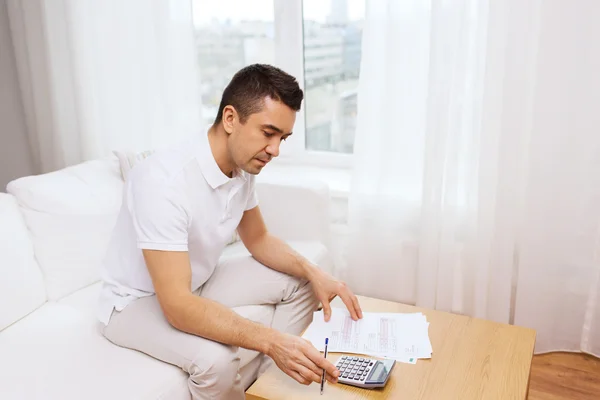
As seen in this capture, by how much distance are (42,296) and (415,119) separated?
4.62 feet

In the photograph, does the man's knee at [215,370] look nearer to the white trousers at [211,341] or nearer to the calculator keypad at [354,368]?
the white trousers at [211,341]

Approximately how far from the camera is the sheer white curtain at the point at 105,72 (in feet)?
8.51

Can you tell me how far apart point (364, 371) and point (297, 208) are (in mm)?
1008

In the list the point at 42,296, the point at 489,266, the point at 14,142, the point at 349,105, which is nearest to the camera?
the point at 42,296

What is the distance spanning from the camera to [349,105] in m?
2.50

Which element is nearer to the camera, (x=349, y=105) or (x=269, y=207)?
(x=269, y=207)

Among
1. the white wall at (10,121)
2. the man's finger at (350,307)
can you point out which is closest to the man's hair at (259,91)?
the man's finger at (350,307)

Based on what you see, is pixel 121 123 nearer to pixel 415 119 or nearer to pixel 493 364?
pixel 415 119

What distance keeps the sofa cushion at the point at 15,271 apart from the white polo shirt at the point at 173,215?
0.92 ft

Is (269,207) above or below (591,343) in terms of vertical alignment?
above

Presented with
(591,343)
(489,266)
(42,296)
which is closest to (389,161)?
(489,266)

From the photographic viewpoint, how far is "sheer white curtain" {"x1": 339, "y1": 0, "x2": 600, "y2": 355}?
1.90 m

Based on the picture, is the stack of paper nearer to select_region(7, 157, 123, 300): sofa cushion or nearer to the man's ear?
the man's ear

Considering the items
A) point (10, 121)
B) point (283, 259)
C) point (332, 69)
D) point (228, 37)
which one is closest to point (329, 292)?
point (283, 259)
